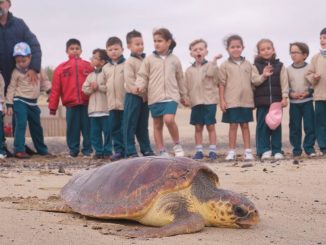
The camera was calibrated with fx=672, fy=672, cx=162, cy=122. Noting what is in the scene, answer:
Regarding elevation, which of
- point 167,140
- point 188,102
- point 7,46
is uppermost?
point 7,46

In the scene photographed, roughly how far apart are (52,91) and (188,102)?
2732 millimetres

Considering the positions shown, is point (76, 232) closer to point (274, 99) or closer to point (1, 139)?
point (274, 99)

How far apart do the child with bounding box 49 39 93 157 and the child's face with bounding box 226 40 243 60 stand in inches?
101

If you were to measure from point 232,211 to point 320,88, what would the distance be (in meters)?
5.65

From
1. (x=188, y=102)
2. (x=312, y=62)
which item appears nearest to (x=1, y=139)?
(x=188, y=102)

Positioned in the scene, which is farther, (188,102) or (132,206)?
(188,102)

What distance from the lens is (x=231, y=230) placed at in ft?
13.9

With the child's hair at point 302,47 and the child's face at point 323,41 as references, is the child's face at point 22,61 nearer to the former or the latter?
the child's hair at point 302,47

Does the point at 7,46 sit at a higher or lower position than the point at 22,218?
higher

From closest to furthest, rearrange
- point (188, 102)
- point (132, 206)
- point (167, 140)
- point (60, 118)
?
point (132, 206), point (188, 102), point (167, 140), point (60, 118)

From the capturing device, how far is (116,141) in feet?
32.9

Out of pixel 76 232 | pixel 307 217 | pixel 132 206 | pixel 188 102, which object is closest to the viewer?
pixel 76 232

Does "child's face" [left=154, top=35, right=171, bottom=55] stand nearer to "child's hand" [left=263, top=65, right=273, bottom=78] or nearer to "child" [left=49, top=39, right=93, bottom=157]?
"child's hand" [left=263, top=65, right=273, bottom=78]

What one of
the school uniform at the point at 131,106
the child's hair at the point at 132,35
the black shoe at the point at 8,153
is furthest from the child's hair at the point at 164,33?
the black shoe at the point at 8,153
